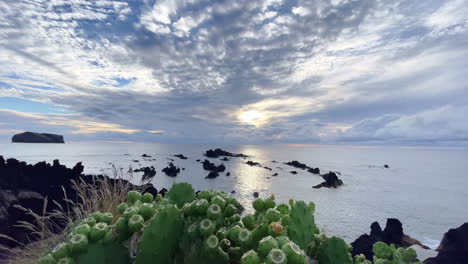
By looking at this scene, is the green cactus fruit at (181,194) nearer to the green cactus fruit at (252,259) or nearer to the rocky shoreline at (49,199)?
the green cactus fruit at (252,259)

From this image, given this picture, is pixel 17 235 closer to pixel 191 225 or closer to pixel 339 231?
pixel 191 225

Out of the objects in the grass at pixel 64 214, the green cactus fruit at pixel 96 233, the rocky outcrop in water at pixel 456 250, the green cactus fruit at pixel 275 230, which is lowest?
the rocky outcrop in water at pixel 456 250

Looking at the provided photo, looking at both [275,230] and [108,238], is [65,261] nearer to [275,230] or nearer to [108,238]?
[108,238]

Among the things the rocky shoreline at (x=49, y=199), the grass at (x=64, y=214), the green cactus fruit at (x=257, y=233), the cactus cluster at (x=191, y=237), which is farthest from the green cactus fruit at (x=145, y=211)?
the rocky shoreline at (x=49, y=199)

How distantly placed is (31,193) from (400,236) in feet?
86.0

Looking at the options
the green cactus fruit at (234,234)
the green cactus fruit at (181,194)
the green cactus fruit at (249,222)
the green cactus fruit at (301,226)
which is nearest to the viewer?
the green cactus fruit at (234,234)

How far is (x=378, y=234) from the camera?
56.1 feet

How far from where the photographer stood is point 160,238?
61.5 inches

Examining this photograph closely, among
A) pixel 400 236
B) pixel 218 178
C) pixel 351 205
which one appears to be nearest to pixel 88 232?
pixel 400 236

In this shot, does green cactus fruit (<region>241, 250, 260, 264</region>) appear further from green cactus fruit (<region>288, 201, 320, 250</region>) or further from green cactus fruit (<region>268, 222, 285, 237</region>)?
green cactus fruit (<region>288, 201, 320, 250</region>)

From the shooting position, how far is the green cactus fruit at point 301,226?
5.34 ft

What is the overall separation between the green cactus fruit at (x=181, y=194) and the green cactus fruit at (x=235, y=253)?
0.82 m

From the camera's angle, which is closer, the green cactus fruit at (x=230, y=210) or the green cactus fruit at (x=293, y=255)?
the green cactus fruit at (x=293, y=255)

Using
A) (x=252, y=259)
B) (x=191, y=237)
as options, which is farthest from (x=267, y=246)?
(x=191, y=237)
